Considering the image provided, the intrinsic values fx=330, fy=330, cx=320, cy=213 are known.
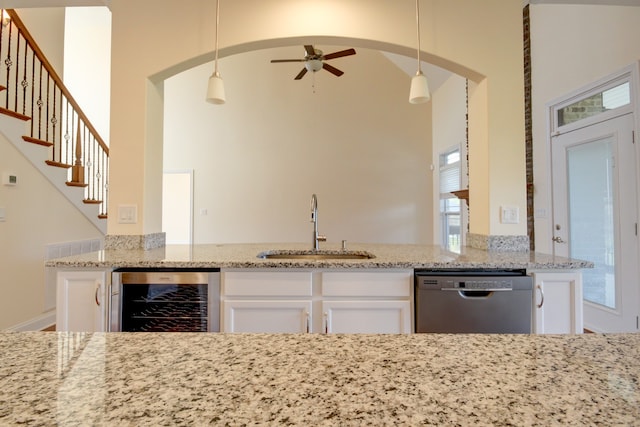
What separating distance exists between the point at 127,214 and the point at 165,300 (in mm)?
778

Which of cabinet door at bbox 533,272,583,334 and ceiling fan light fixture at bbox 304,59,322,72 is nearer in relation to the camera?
cabinet door at bbox 533,272,583,334

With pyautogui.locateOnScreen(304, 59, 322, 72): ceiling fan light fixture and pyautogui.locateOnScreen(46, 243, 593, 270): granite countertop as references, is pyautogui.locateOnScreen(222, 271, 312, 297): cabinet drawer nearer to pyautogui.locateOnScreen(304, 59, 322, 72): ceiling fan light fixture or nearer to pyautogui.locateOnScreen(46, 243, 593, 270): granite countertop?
pyautogui.locateOnScreen(46, 243, 593, 270): granite countertop

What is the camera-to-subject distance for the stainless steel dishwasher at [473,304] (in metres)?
1.70

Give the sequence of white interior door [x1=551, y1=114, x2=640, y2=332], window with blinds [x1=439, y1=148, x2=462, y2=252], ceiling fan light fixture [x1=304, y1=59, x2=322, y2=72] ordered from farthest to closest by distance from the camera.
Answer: window with blinds [x1=439, y1=148, x2=462, y2=252] < ceiling fan light fixture [x1=304, y1=59, x2=322, y2=72] < white interior door [x1=551, y1=114, x2=640, y2=332]

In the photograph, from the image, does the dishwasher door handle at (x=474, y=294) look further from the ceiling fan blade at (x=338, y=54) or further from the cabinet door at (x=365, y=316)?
the ceiling fan blade at (x=338, y=54)

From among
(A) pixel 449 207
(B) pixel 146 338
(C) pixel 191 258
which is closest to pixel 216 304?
(C) pixel 191 258

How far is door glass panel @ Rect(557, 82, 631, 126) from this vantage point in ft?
9.40

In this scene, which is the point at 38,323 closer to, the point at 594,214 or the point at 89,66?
the point at 89,66

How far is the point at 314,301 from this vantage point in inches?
69.1

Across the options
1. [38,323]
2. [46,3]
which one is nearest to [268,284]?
[46,3]

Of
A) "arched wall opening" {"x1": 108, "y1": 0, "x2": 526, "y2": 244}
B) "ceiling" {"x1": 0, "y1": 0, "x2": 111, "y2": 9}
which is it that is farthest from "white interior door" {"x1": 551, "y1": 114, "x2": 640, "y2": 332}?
"ceiling" {"x1": 0, "y1": 0, "x2": 111, "y2": 9}

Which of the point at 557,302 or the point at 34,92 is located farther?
the point at 34,92

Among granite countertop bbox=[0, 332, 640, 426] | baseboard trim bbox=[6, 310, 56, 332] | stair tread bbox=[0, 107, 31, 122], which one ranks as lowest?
baseboard trim bbox=[6, 310, 56, 332]

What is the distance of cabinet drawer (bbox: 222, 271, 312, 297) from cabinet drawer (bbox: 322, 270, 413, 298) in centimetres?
13
